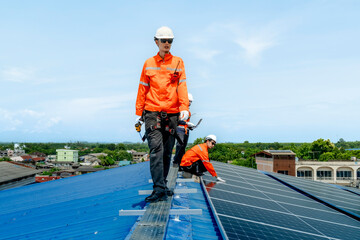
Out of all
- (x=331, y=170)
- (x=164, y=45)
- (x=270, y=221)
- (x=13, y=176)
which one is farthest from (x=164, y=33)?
(x=331, y=170)

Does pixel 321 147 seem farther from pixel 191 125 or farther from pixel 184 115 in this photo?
pixel 184 115

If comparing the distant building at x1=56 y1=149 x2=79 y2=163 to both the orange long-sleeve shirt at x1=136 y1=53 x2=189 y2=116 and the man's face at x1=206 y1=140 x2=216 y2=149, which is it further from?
the orange long-sleeve shirt at x1=136 y1=53 x2=189 y2=116

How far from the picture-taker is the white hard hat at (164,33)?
13.8 feet

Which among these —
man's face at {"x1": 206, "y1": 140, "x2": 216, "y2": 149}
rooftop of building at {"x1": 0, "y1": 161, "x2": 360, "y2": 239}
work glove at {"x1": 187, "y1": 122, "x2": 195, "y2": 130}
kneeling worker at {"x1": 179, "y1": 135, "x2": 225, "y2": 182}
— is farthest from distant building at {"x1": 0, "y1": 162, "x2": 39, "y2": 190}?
man's face at {"x1": 206, "y1": 140, "x2": 216, "y2": 149}

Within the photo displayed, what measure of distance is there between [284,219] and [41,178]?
64218 millimetres

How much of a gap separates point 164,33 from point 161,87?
2.97 feet

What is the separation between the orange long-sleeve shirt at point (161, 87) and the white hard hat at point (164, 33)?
30 cm

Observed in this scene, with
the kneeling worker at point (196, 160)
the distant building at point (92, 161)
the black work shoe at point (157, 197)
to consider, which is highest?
the kneeling worker at point (196, 160)

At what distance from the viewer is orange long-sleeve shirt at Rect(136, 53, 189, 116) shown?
4238 millimetres

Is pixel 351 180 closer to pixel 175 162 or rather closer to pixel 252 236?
pixel 175 162

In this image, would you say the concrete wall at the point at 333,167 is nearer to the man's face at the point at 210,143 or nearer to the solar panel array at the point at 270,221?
the man's face at the point at 210,143

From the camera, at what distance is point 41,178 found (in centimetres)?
5781

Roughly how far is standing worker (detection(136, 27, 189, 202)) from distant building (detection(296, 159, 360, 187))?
53775mm

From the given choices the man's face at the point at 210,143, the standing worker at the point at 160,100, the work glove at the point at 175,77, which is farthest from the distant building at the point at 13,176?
the work glove at the point at 175,77
